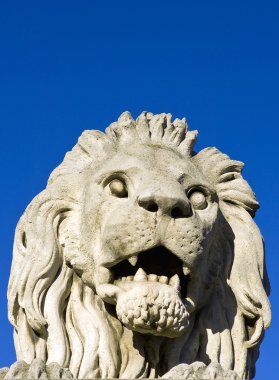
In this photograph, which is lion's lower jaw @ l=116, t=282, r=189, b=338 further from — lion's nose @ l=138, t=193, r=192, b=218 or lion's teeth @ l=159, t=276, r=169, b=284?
lion's nose @ l=138, t=193, r=192, b=218

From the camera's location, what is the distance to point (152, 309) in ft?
31.3

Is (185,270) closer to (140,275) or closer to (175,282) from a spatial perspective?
(175,282)

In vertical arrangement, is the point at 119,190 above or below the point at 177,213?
above

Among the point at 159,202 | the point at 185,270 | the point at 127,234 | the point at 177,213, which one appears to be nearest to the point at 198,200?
the point at 177,213

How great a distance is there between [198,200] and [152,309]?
3.26 feet

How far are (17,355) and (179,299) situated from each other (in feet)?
4.32

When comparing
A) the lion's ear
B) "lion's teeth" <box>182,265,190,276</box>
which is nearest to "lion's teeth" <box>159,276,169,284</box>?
"lion's teeth" <box>182,265,190,276</box>

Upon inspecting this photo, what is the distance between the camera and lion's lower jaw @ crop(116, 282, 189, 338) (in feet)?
31.3

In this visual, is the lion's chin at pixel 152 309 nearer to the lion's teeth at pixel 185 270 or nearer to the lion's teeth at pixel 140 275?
the lion's teeth at pixel 140 275

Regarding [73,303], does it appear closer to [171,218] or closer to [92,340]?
[92,340]

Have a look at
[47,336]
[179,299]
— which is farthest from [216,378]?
[47,336]

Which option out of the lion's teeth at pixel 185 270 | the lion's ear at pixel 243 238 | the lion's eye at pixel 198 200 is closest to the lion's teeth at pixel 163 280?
the lion's teeth at pixel 185 270

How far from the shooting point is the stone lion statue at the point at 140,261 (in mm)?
9750

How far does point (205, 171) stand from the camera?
A: 1047cm
